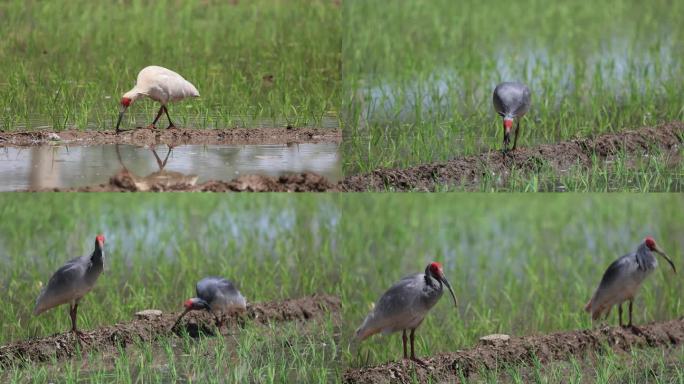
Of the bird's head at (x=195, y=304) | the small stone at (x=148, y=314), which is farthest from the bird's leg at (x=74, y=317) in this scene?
the bird's head at (x=195, y=304)

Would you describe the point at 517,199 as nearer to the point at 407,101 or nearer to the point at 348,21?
the point at 407,101

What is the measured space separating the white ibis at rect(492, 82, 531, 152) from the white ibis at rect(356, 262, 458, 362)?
Answer: 106cm

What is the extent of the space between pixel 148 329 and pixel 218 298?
0.51 meters

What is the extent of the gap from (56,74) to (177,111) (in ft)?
3.85

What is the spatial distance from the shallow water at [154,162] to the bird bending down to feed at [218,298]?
3.59 feet

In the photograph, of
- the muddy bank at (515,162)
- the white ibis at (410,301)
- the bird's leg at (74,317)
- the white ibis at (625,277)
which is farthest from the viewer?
the white ibis at (625,277)

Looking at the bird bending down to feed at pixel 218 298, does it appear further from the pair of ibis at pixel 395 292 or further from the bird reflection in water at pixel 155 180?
the bird reflection in water at pixel 155 180

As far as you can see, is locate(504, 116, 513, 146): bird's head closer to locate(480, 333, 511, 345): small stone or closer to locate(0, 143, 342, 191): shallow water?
locate(0, 143, 342, 191): shallow water

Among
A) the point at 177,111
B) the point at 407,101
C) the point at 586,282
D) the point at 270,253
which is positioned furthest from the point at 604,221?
the point at 177,111

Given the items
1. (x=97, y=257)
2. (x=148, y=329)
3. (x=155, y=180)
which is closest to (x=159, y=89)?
(x=155, y=180)

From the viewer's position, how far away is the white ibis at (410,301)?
7.56 meters

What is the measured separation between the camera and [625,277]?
8383 millimetres

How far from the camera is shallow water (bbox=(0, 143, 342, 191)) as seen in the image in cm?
770

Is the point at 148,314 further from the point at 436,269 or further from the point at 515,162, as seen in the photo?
the point at 515,162
